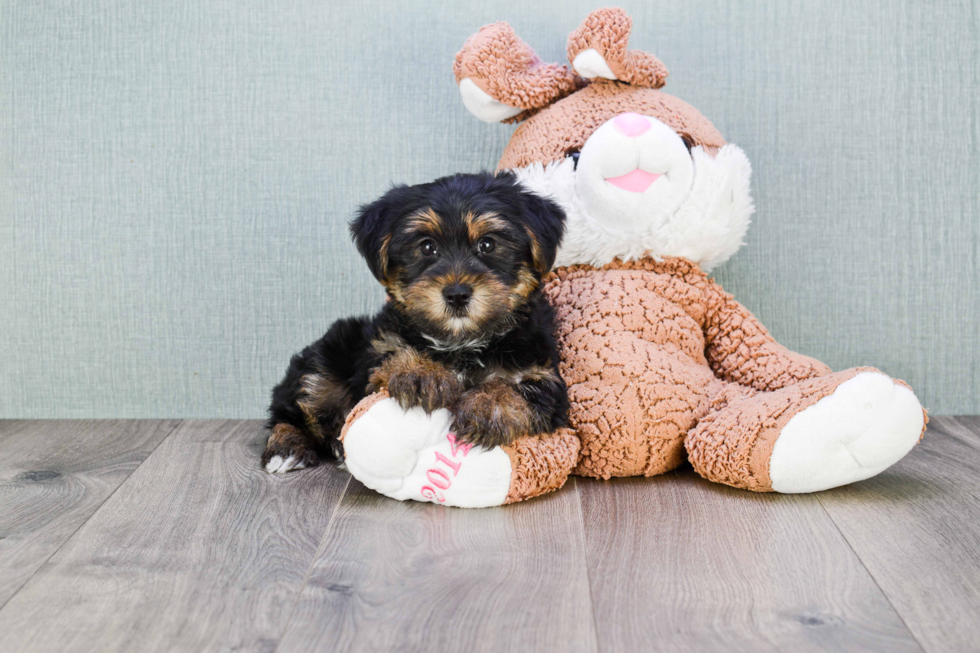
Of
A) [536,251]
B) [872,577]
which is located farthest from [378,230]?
[872,577]

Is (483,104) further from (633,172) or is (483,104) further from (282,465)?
(282,465)

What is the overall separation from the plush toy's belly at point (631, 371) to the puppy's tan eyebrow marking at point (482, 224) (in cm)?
50

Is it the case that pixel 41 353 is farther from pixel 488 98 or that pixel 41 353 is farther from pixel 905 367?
pixel 905 367

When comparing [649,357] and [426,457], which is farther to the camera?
[649,357]

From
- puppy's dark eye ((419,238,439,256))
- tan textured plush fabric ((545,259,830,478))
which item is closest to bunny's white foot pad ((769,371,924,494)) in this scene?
tan textured plush fabric ((545,259,830,478))

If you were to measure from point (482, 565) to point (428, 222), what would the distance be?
0.86m

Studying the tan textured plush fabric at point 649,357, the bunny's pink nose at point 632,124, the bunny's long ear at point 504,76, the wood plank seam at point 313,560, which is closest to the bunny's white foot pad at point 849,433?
the tan textured plush fabric at point 649,357

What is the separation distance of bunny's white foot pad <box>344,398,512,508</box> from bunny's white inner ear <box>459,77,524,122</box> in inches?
44.4

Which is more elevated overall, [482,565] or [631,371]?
[631,371]

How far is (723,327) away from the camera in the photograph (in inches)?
101

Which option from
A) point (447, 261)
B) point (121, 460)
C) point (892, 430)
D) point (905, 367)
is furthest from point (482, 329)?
point (905, 367)

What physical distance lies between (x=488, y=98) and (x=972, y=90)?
186 cm

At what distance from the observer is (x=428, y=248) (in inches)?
83.0

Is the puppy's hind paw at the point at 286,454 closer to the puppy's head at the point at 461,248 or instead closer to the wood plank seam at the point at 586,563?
the puppy's head at the point at 461,248
